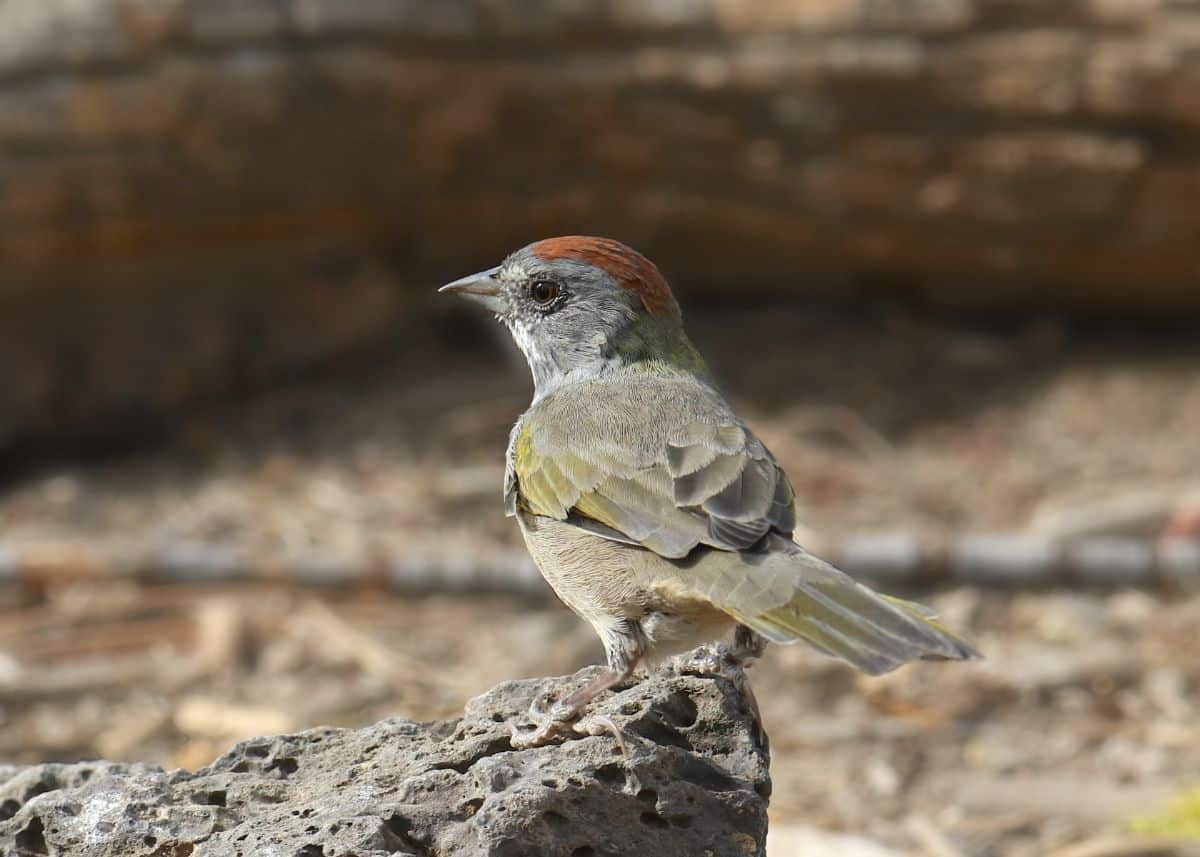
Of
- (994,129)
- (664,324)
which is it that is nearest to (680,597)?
(664,324)

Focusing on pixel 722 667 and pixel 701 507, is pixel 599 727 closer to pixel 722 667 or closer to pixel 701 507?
pixel 722 667

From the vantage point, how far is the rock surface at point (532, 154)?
8.74 m

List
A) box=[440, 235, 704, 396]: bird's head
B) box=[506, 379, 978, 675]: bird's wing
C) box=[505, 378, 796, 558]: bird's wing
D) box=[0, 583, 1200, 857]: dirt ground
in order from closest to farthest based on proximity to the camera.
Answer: box=[506, 379, 978, 675]: bird's wing < box=[505, 378, 796, 558]: bird's wing < box=[440, 235, 704, 396]: bird's head < box=[0, 583, 1200, 857]: dirt ground

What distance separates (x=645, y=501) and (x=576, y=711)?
585mm

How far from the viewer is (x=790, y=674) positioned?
6.95 m

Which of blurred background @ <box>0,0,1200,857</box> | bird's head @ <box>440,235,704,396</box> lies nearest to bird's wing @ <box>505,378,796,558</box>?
bird's head @ <box>440,235,704,396</box>

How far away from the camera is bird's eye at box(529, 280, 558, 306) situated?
15.6 ft

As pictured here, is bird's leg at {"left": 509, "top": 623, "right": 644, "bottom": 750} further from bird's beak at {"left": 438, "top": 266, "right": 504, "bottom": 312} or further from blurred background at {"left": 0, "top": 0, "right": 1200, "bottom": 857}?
blurred background at {"left": 0, "top": 0, "right": 1200, "bottom": 857}

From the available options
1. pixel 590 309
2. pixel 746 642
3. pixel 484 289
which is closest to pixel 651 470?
pixel 746 642

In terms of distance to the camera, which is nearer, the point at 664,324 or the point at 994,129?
the point at 664,324

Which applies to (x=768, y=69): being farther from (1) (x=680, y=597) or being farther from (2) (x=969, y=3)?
(1) (x=680, y=597)

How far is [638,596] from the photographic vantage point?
3.77 meters

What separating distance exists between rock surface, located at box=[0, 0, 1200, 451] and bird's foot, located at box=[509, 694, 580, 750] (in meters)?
6.14

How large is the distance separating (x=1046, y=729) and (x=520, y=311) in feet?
9.54
